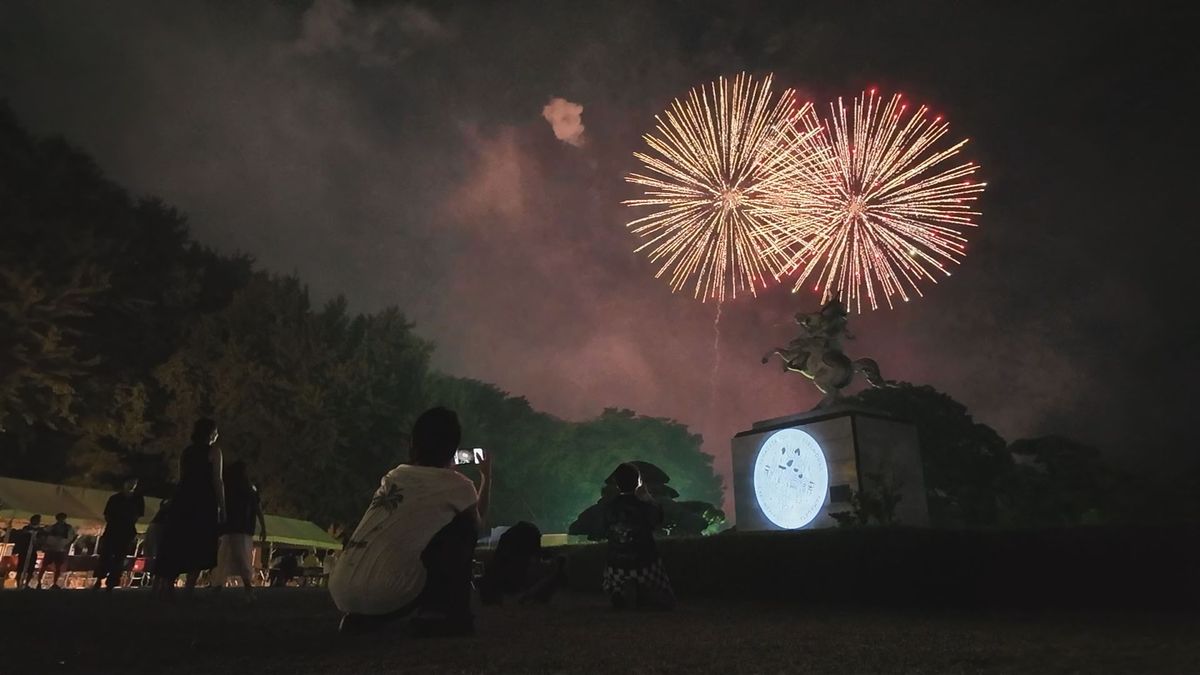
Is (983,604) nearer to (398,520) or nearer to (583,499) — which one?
(398,520)

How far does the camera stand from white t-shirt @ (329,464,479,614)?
4996mm

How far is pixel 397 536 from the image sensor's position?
4.98 metres

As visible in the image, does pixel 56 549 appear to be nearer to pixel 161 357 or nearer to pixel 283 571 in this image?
pixel 283 571

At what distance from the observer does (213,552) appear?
9.41m

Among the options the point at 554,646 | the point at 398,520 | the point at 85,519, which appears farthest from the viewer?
the point at 85,519

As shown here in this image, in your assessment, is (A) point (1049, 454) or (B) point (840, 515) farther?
(A) point (1049, 454)

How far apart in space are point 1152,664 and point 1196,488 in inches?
1102

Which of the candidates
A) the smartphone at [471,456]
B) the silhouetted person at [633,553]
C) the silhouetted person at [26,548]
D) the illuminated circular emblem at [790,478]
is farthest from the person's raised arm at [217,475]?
the illuminated circular emblem at [790,478]

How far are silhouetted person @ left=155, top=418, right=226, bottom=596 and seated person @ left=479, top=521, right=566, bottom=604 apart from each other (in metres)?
3.53

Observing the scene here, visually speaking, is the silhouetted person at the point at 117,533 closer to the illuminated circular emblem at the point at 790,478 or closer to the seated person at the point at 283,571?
the seated person at the point at 283,571

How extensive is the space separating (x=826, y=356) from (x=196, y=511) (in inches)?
603

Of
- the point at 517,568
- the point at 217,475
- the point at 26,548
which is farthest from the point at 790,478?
the point at 26,548

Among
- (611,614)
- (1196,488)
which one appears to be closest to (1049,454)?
(1196,488)

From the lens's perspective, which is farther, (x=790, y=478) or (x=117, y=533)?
(x=790, y=478)
